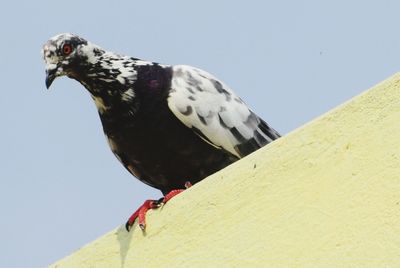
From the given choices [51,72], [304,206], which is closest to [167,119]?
[51,72]

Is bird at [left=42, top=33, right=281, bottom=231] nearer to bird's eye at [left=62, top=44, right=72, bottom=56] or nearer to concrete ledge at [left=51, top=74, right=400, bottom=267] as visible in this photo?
bird's eye at [left=62, top=44, right=72, bottom=56]

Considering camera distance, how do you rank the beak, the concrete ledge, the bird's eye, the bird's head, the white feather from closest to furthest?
the concrete ledge → the white feather → the beak → the bird's head → the bird's eye

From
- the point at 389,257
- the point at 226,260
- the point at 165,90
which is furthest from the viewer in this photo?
the point at 165,90

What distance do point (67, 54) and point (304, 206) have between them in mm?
4488

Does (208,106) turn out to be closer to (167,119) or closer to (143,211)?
(167,119)

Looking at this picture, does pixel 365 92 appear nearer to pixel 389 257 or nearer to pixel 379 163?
pixel 379 163

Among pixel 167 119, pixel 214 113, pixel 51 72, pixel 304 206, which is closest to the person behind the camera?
pixel 304 206

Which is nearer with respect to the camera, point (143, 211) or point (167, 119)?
point (143, 211)

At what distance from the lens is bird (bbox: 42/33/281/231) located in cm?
937

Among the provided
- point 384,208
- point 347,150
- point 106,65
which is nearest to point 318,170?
point 347,150

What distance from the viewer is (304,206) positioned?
5906 millimetres

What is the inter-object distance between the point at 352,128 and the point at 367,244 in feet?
2.69

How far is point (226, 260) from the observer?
6.09 m

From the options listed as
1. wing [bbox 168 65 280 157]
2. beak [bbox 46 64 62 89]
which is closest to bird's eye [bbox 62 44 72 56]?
beak [bbox 46 64 62 89]
